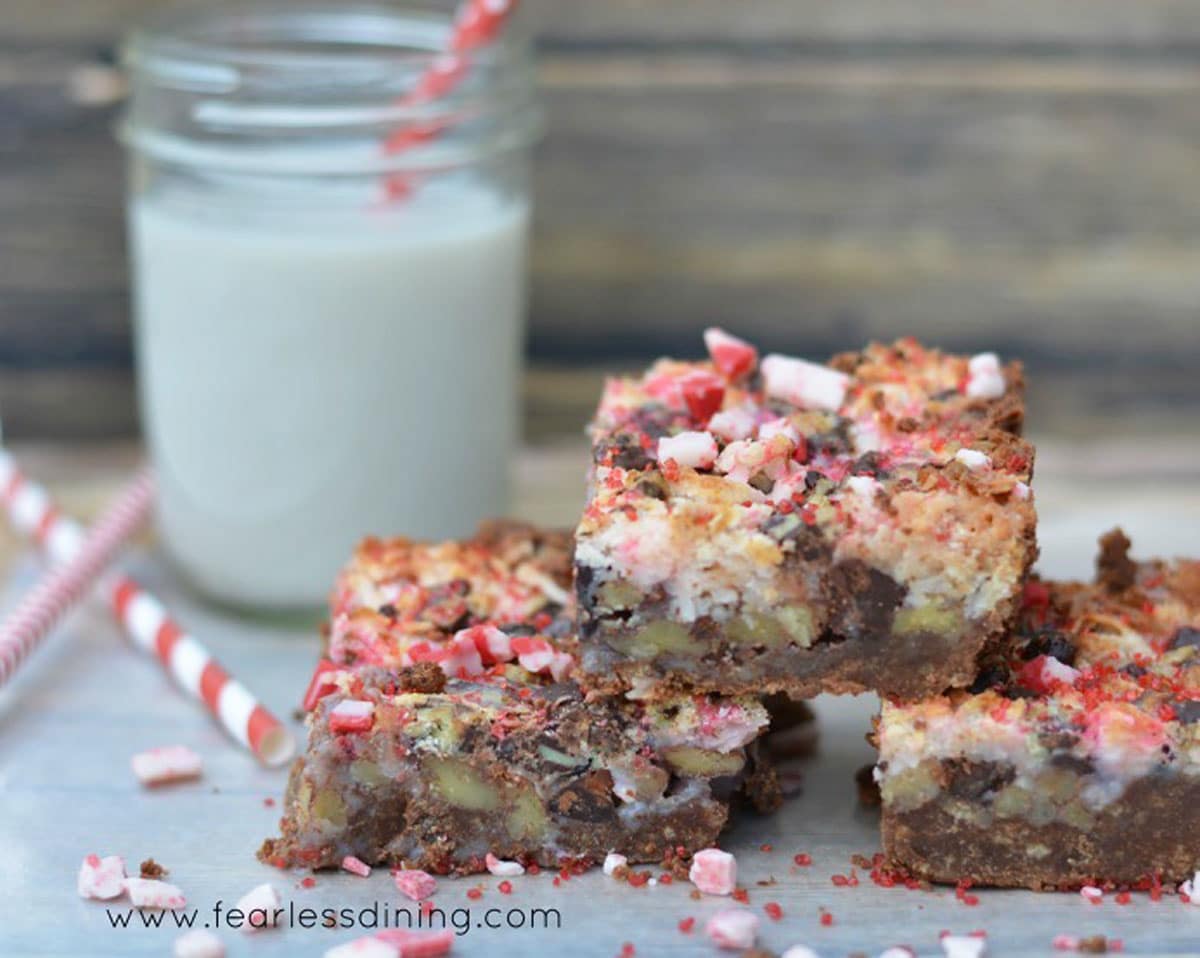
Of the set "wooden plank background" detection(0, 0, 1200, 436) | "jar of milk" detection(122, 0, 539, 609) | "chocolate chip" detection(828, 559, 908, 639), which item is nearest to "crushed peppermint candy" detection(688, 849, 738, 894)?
"chocolate chip" detection(828, 559, 908, 639)

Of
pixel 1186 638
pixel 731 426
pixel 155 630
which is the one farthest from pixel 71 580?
pixel 1186 638

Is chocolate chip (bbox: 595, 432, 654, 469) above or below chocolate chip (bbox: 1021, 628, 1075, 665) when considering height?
above

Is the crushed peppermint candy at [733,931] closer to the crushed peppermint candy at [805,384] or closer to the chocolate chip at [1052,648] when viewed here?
the chocolate chip at [1052,648]

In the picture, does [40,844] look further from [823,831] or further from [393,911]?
[823,831]

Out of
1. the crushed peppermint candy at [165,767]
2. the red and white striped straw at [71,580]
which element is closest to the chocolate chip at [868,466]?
the crushed peppermint candy at [165,767]

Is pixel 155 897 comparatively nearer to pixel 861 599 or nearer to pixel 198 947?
pixel 198 947

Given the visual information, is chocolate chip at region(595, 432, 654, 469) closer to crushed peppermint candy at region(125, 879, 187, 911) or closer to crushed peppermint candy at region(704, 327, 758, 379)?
crushed peppermint candy at region(704, 327, 758, 379)
